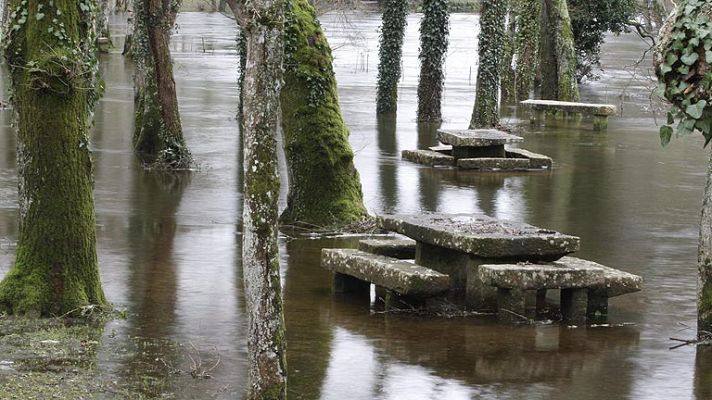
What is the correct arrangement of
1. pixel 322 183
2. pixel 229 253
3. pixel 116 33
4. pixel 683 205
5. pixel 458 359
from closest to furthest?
pixel 458 359, pixel 229 253, pixel 322 183, pixel 683 205, pixel 116 33

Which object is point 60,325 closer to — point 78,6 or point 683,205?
point 78,6

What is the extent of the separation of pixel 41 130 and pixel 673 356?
19.2ft

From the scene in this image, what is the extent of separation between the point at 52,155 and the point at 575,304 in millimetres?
5056

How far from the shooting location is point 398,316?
11961mm

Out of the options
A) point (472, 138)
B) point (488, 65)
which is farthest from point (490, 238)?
point (488, 65)

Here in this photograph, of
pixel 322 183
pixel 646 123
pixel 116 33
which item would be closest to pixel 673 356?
pixel 322 183

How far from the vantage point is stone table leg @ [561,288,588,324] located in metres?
11.7

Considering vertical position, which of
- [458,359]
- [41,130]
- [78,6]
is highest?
[78,6]

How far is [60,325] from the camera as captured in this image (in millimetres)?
10812

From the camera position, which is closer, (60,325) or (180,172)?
(60,325)

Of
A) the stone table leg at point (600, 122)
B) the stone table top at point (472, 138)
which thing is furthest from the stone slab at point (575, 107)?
the stone table top at point (472, 138)

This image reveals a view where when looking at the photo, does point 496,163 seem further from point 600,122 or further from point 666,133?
point 666,133

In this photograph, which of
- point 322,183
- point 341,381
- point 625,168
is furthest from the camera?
point 625,168

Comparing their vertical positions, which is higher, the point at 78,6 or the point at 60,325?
the point at 78,6
